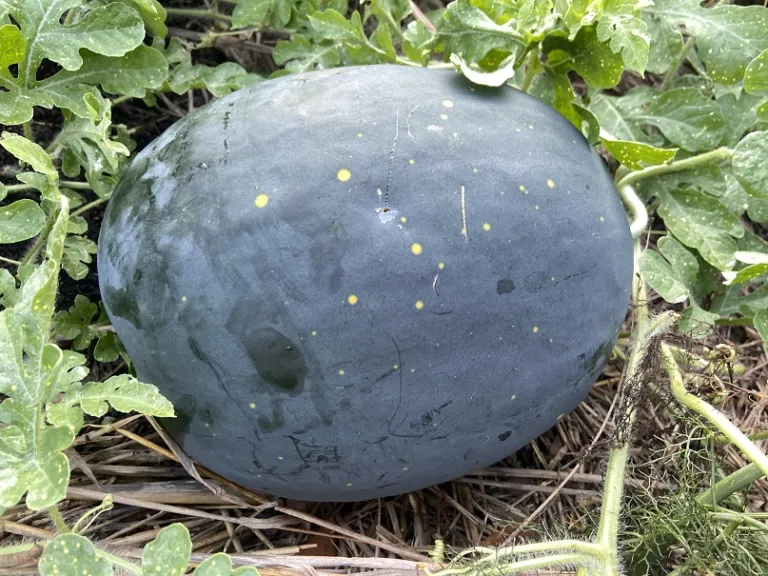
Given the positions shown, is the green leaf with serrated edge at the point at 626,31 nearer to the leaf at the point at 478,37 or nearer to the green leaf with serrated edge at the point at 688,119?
the leaf at the point at 478,37

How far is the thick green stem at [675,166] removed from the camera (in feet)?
5.91

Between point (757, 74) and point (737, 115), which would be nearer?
point (757, 74)

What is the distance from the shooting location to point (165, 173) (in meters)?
1.42

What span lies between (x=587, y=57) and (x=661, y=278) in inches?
22.1

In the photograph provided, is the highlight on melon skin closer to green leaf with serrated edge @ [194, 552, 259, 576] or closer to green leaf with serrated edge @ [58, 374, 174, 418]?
green leaf with serrated edge @ [58, 374, 174, 418]

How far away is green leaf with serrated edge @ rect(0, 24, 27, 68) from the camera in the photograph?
56.4 inches

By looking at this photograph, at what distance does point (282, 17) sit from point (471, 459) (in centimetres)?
124

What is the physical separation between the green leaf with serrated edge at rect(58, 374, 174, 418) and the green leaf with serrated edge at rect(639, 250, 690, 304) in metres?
1.15

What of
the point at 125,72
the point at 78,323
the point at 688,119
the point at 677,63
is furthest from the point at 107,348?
the point at 677,63

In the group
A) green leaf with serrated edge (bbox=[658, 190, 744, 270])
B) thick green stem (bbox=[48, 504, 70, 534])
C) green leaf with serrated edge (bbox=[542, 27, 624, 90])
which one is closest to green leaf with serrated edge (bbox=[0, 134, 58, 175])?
thick green stem (bbox=[48, 504, 70, 534])

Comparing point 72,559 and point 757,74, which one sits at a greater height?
point 757,74

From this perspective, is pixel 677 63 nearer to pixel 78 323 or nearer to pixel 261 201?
pixel 261 201

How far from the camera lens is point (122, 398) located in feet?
4.23

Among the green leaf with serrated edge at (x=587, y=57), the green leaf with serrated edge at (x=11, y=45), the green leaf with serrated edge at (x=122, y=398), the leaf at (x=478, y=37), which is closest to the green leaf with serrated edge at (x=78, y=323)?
the green leaf with serrated edge at (x=122, y=398)
